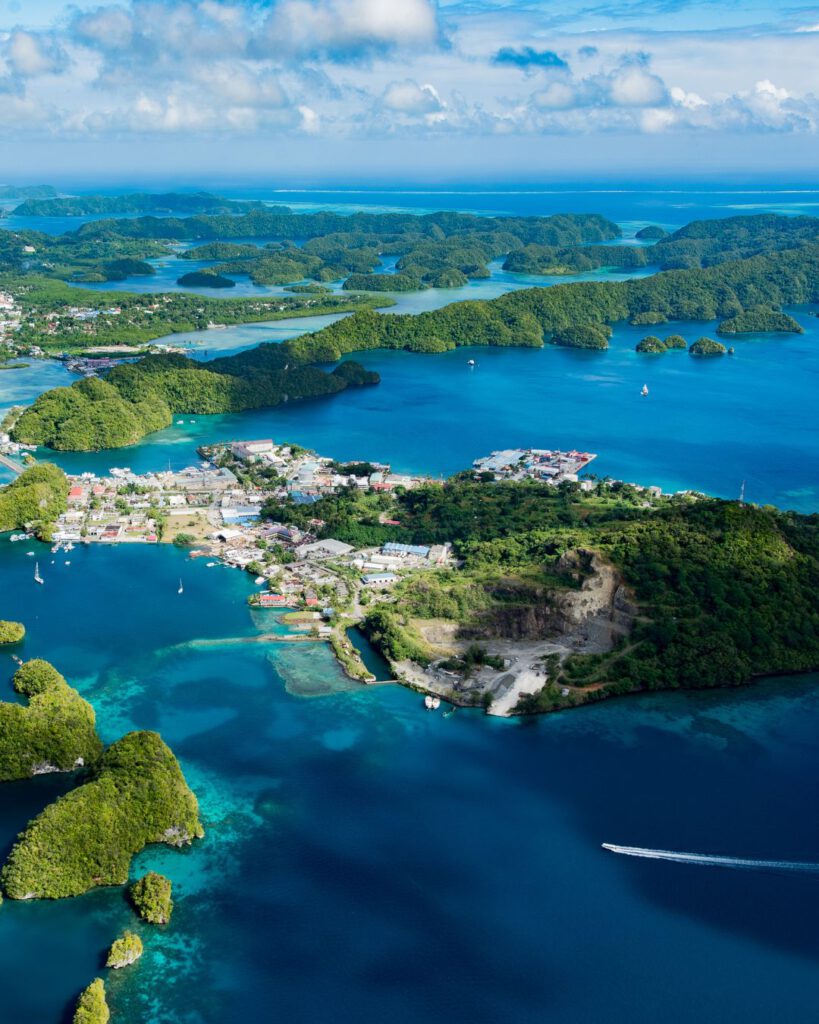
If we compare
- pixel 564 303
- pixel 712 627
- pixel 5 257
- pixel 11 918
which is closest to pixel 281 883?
pixel 11 918

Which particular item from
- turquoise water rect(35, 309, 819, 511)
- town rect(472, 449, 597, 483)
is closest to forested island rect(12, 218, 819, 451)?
turquoise water rect(35, 309, 819, 511)

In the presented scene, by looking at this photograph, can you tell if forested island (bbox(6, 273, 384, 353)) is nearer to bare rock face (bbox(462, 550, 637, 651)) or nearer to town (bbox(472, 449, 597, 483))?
town (bbox(472, 449, 597, 483))

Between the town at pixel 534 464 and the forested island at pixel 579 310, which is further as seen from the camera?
the forested island at pixel 579 310

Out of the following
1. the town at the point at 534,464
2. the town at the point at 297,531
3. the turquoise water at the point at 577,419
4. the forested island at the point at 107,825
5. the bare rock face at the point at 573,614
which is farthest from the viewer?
the turquoise water at the point at 577,419

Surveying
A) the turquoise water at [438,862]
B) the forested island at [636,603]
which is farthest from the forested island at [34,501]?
the forested island at [636,603]

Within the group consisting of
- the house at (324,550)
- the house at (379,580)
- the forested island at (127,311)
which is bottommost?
the house at (379,580)

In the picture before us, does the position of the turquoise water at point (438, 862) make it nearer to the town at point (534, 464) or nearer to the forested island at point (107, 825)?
the forested island at point (107, 825)
